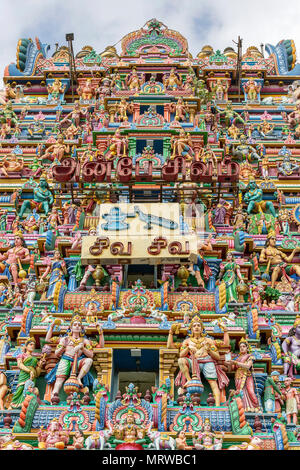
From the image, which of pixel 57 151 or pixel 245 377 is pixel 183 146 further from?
pixel 245 377

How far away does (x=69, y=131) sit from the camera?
37.9 meters

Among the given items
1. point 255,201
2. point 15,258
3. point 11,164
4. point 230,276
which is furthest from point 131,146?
point 230,276

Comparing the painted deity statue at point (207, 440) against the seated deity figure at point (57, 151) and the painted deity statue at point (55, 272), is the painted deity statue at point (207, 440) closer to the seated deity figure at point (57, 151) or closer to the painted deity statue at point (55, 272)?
the painted deity statue at point (55, 272)

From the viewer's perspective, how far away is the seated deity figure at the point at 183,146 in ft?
112

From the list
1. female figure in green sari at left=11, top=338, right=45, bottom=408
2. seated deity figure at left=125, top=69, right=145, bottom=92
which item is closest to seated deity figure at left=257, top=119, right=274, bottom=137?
seated deity figure at left=125, top=69, right=145, bottom=92

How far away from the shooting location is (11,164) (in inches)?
1410

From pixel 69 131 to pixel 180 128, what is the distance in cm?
520

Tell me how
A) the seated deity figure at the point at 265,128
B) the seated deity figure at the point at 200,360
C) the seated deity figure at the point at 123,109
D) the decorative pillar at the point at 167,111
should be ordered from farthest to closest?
the seated deity figure at the point at 265,128, the decorative pillar at the point at 167,111, the seated deity figure at the point at 123,109, the seated deity figure at the point at 200,360

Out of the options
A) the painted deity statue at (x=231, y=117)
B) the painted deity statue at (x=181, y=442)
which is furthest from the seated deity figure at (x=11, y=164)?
the painted deity statue at (x=181, y=442)

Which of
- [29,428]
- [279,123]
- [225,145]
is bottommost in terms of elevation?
[29,428]

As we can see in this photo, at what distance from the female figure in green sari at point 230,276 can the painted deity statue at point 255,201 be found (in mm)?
5312

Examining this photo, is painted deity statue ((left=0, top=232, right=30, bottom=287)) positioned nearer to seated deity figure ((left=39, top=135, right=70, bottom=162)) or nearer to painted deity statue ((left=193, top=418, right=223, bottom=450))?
seated deity figure ((left=39, top=135, right=70, bottom=162))
